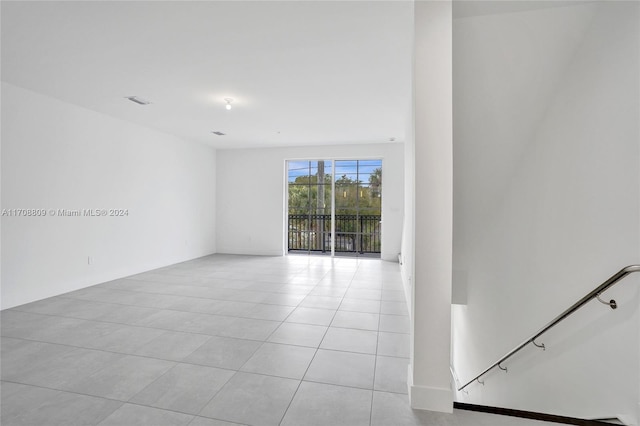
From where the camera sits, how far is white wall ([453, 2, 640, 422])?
1831mm

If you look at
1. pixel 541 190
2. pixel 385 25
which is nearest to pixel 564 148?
pixel 541 190

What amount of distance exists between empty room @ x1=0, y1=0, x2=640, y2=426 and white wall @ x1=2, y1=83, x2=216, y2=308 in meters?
0.03

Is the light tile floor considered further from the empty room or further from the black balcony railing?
the black balcony railing

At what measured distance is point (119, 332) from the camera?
119 inches

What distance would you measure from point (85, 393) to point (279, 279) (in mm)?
3359

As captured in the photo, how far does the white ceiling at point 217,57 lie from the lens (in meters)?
2.37

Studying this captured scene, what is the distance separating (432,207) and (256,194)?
6521mm

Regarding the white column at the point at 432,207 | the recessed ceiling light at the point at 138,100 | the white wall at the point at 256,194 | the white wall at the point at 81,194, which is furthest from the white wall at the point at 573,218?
the white wall at the point at 81,194

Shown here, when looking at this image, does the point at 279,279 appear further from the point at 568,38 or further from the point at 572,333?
the point at 568,38

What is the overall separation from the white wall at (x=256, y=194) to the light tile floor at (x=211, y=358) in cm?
334

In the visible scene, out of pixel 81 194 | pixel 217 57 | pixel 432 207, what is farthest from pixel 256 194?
pixel 432 207

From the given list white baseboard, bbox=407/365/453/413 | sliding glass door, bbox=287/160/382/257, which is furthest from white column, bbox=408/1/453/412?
sliding glass door, bbox=287/160/382/257

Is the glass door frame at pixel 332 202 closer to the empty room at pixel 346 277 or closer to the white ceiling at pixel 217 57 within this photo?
the empty room at pixel 346 277

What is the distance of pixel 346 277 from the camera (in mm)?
5477
